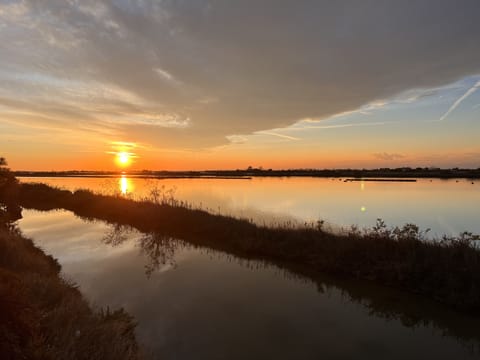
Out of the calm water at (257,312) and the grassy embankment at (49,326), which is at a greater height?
Result: the grassy embankment at (49,326)

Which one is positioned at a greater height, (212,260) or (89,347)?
(89,347)

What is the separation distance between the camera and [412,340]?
8.80 metres

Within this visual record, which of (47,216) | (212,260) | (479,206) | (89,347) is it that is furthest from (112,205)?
(479,206)

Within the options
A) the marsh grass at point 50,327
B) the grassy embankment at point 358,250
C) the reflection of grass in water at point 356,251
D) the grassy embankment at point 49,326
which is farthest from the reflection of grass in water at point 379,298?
the marsh grass at point 50,327

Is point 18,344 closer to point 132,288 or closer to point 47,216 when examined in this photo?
point 132,288

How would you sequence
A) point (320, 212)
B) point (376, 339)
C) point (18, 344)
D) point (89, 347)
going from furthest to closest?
point (320, 212)
point (376, 339)
point (89, 347)
point (18, 344)

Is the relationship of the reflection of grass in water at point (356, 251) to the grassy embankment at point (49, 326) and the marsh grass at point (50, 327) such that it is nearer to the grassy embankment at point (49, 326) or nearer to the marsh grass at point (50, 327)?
the grassy embankment at point (49, 326)

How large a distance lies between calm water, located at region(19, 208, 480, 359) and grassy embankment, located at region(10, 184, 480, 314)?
823 mm

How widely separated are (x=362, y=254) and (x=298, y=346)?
6.68 meters

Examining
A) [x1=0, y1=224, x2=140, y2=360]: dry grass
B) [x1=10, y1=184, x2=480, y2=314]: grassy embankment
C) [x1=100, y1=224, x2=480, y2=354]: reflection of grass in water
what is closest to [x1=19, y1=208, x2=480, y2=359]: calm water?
[x1=100, y1=224, x2=480, y2=354]: reflection of grass in water

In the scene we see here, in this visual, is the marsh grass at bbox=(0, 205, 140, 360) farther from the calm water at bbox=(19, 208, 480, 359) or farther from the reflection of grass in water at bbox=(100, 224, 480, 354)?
the reflection of grass in water at bbox=(100, 224, 480, 354)

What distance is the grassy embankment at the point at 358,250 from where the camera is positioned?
1102 centimetres

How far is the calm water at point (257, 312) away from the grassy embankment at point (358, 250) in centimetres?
82

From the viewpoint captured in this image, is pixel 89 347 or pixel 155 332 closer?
pixel 89 347
